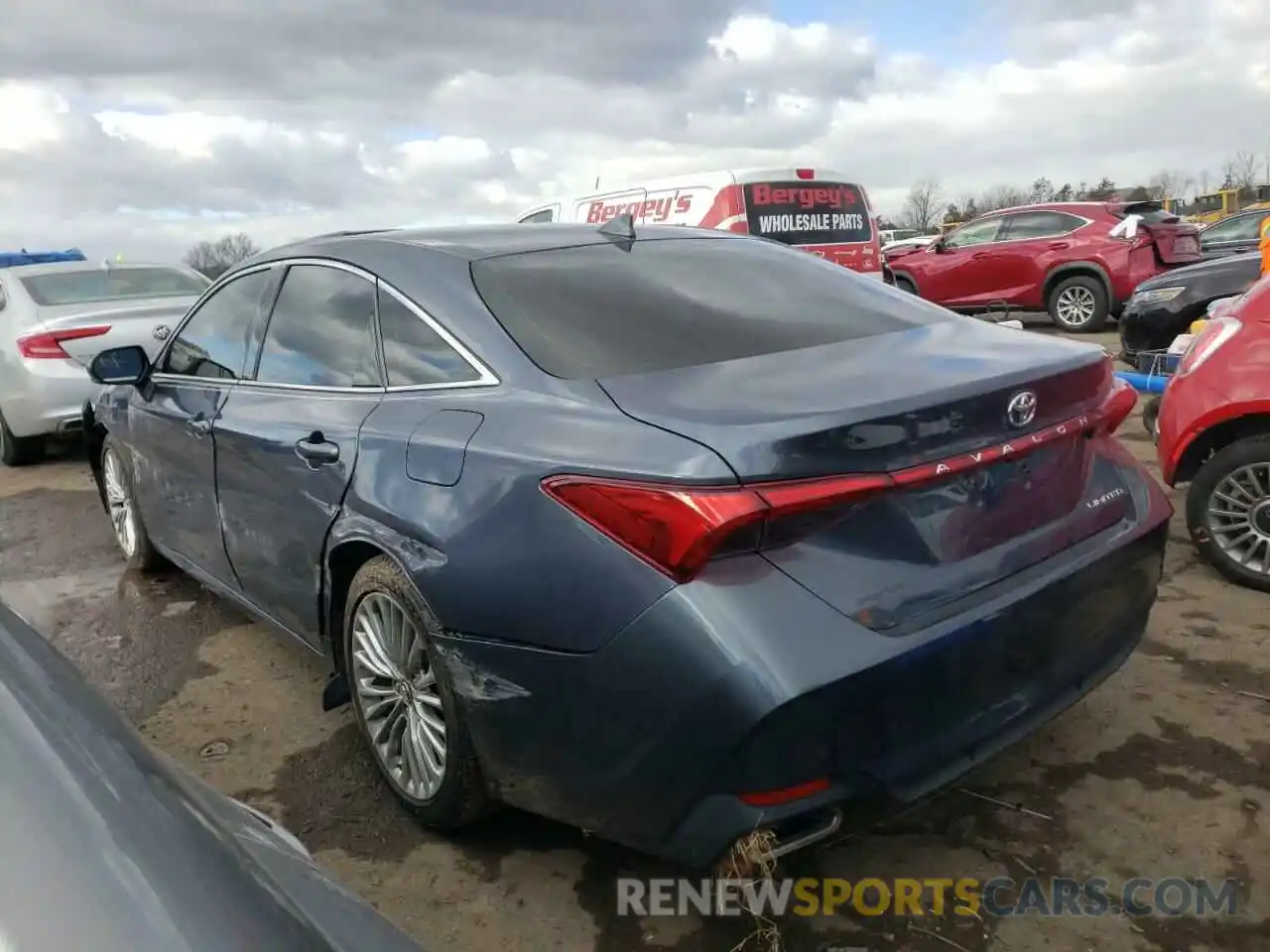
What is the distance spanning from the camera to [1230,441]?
163 inches

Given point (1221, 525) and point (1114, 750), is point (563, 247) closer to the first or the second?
point (1114, 750)

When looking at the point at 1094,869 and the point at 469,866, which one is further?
the point at 469,866

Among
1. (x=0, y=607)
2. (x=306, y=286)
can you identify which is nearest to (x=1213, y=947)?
(x=0, y=607)

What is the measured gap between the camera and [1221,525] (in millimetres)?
4086

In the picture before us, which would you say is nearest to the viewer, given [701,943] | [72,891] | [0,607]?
[72,891]

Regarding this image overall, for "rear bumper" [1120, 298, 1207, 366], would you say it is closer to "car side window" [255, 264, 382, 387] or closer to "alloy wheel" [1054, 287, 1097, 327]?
"alloy wheel" [1054, 287, 1097, 327]

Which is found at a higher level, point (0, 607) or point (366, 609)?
point (0, 607)

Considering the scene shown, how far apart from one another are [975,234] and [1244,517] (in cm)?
1003

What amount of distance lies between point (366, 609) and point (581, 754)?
926 mm

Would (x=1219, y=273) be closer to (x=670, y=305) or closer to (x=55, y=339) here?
(x=670, y=305)

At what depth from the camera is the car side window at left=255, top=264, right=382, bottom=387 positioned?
290 cm

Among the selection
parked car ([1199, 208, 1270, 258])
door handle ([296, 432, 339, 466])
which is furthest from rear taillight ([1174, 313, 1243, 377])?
parked car ([1199, 208, 1270, 258])

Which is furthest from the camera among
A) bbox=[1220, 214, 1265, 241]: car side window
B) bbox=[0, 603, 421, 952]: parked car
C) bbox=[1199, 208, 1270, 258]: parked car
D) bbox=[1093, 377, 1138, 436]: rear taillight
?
bbox=[1220, 214, 1265, 241]: car side window

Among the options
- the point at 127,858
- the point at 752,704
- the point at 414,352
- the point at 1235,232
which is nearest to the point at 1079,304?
the point at 1235,232
